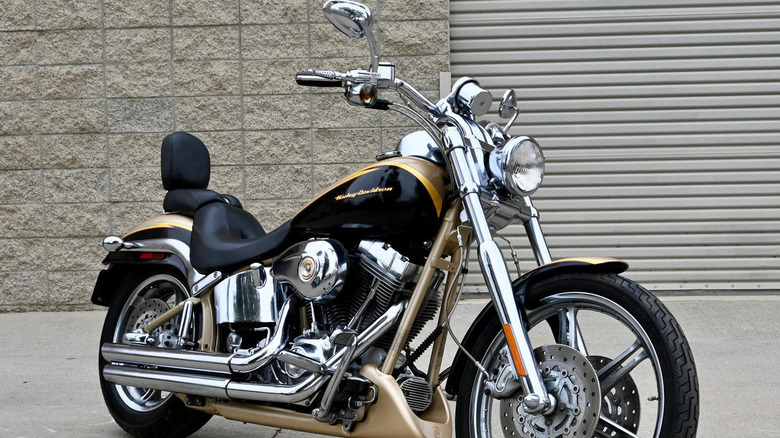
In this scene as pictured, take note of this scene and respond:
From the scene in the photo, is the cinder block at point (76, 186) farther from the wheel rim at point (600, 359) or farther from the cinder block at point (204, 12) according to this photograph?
the wheel rim at point (600, 359)

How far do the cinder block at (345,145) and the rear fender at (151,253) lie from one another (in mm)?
2874

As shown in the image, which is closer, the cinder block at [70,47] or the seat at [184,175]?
the seat at [184,175]

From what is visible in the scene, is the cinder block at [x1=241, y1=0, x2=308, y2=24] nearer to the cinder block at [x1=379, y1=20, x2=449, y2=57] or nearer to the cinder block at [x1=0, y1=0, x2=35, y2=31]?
the cinder block at [x1=379, y1=20, x2=449, y2=57]

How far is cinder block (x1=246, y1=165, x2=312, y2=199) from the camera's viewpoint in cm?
697

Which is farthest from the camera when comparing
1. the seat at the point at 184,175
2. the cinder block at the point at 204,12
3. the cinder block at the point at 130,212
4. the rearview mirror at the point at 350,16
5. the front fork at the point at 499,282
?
the cinder block at the point at 130,212

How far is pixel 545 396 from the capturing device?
2.82 m

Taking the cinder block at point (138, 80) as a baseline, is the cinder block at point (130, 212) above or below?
below

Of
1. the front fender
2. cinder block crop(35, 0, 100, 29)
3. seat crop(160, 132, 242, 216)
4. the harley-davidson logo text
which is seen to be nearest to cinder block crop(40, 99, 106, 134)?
cinder block crop(35, 0, 100, 29)

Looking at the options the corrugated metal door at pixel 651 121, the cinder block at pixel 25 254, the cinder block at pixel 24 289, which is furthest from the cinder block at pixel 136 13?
the corrugated metal door at pixel 651 121

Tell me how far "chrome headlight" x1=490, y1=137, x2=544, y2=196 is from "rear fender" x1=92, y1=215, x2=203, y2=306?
4.66 feet

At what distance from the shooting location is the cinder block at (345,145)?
6.93 m

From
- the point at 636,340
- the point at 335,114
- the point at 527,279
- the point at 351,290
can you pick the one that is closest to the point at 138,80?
the point at 335,114

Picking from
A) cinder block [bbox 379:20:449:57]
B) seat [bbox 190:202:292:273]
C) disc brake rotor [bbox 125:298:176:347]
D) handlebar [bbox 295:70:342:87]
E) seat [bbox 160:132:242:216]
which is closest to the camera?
handlebar [bbox 295:70:342:87]

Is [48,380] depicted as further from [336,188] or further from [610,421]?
[610,421]
